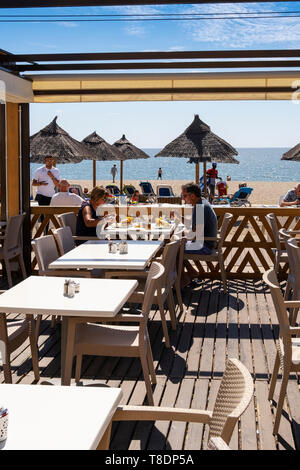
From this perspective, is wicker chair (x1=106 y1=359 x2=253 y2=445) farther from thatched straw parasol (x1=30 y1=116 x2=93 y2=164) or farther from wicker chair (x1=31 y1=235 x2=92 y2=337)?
thatched straw parasol (x1=30 y1=116 x2=93 y2=164)

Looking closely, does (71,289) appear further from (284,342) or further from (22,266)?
(22,266)

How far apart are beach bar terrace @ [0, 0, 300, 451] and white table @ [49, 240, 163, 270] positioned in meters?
0.03

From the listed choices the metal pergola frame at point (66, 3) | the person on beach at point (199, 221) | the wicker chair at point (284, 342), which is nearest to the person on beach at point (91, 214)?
the person on beach at point (199, 221)

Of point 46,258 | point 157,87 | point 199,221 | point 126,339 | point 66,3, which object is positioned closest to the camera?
point 126,339

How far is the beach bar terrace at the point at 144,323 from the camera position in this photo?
2.14 m

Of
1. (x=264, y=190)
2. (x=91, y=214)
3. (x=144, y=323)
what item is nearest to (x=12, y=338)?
(x=144, y=323)

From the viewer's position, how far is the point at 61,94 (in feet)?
24.7

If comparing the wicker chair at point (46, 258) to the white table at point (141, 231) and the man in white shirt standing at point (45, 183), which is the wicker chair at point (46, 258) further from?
the man in white shirt standing at point (45, 183)

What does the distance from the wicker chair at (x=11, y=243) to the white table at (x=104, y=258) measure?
1301 millimetres

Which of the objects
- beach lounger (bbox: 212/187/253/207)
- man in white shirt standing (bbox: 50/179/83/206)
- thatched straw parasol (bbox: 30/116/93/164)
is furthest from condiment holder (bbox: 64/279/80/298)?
beach lounger (bbox: 212/187/253/207)

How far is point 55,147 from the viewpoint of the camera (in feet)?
39.4

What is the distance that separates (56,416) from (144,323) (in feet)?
5.16
